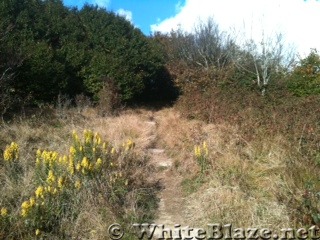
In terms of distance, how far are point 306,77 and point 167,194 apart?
388 inches

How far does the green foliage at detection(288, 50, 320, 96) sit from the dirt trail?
7115mm

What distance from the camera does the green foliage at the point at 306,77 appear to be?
14.1 m

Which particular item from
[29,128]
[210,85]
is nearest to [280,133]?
[29,128]

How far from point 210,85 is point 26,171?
9575 mm

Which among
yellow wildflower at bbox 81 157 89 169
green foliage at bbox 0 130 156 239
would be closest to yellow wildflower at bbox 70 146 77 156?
green foliage at bbox 0 130 156 239

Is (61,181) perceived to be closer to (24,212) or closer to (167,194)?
(24,212)

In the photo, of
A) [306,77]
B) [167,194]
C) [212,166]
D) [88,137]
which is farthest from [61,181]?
[306,77]

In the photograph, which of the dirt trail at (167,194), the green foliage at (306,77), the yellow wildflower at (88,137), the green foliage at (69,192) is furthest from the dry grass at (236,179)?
the green foliage at (306,77)

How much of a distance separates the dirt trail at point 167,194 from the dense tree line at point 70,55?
3.74m

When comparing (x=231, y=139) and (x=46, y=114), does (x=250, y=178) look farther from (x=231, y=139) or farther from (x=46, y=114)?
(x=46, y=114)

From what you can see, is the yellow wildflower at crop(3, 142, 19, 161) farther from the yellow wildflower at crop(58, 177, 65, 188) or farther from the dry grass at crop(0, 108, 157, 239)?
the yellow wildflower at crop(58, 177, 65, 188)

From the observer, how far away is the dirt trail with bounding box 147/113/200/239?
5.71 meters

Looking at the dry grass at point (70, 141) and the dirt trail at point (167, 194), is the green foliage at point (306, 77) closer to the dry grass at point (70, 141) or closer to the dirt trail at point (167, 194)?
the dry grass at point (70, 141)

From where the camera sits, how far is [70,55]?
12.7 metres
